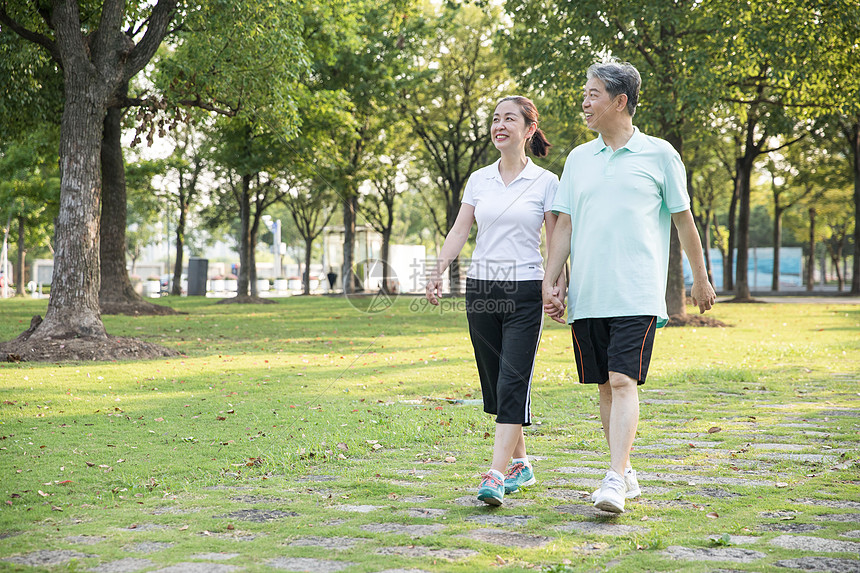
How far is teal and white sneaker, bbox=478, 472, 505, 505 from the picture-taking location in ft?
12.8

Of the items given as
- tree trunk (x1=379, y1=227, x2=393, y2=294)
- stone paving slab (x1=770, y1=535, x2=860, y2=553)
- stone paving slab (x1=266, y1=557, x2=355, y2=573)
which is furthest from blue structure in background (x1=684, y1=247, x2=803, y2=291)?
stone paving slab (x1=266, y1=557, x2=355, y2=573)

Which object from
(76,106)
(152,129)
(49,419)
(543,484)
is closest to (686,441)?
(543,484)

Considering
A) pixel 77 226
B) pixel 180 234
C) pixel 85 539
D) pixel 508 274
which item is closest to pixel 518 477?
pixel 508 274

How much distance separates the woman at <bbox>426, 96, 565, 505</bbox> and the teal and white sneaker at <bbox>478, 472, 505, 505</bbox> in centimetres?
10

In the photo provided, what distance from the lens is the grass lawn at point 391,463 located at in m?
3.37

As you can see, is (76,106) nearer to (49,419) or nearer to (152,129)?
(152,129)

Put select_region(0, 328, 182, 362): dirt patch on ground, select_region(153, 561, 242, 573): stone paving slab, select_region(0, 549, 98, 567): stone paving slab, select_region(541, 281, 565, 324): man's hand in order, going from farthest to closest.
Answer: select_region(0, 328, 182, 362): dirt patch on ground, select_region(541, 281, 565, 324): man's hand, select_region(0, 549, 98, 567): stone paving slab, select_region(153, 561, 242, 573): stone paving slab

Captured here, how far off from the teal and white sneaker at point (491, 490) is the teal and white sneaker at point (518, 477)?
0.36m

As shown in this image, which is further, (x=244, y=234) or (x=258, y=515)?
(x=244, y=234)

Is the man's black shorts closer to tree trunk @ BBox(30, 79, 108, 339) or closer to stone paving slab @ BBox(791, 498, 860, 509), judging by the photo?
stone paving slab @ BBox(791, 498, 860, 509)

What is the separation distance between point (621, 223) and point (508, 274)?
636mm

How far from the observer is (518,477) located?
4379mm

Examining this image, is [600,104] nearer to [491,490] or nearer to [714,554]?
[491,490]

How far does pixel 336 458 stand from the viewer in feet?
17.2
